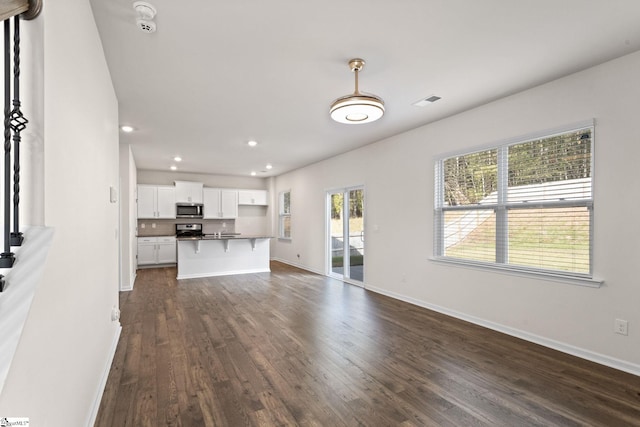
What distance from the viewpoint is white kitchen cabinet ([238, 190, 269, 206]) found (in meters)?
9.66

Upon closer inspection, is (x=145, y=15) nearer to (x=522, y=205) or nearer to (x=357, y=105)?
(x=357, y=105)

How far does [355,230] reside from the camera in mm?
6461

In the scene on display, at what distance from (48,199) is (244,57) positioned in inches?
81.4

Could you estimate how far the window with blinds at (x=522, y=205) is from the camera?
124 inches

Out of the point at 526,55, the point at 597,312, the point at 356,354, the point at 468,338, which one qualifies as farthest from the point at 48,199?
the point at 597,312

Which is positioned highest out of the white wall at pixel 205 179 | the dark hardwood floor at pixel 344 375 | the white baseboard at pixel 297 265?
the white wall at pixel 205 179

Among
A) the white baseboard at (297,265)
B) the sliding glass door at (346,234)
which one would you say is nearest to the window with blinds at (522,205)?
the sliding glass door at (346,234)

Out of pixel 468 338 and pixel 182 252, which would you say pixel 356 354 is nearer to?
pixel 468 338

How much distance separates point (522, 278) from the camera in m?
3.55

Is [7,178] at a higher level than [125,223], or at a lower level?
higher

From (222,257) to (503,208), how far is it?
18.7 ft

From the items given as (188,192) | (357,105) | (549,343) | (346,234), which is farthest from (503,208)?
(188,192)

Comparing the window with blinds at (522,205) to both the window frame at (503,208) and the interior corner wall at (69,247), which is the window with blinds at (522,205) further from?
the interior corner wall at (69,247)

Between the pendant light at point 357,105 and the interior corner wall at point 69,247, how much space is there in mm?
1931
